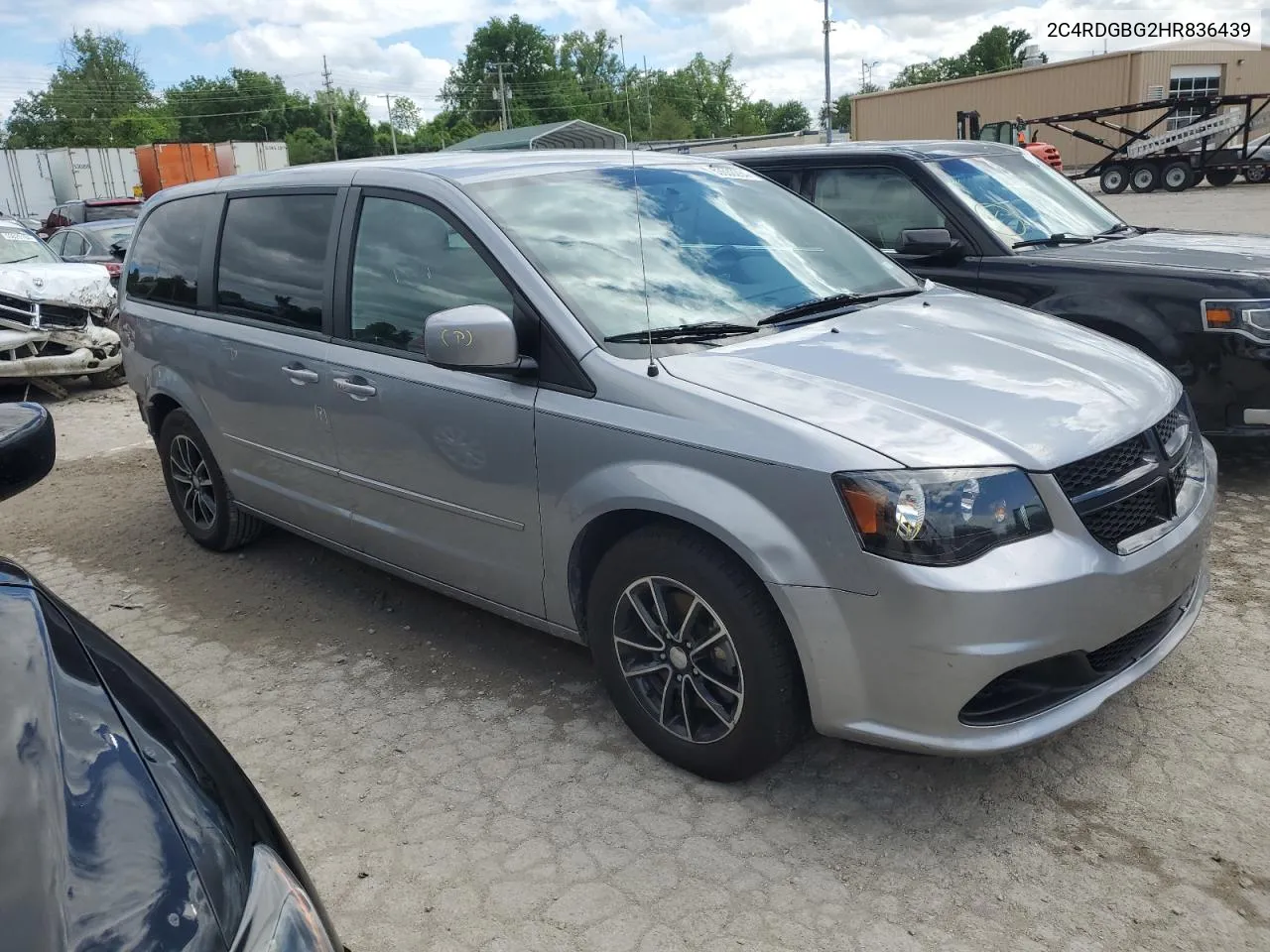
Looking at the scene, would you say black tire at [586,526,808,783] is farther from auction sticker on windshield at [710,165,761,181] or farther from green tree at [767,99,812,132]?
green tree at [767,99,812,132]

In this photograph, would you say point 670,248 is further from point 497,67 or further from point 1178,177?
point 497,67

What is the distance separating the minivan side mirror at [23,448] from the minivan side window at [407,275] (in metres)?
1.42

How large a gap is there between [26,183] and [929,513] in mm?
40365

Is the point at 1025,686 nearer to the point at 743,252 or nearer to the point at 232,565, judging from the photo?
the point at 743,252

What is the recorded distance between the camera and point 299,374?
4.18 meters

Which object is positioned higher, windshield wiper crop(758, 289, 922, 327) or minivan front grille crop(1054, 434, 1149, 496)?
windshield wiper crop(758, 289, 922, 327)

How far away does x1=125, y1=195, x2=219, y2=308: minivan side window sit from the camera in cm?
498

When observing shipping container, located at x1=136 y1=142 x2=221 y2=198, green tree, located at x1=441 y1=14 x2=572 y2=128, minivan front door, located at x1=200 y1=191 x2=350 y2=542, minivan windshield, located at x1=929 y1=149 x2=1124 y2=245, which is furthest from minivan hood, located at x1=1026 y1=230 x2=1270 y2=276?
green tree, located at x1=441 y1=14 x2=572 y2=128

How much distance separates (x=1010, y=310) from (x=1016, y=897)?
7.15ft

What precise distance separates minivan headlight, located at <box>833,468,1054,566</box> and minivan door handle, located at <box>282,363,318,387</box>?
2339 mm

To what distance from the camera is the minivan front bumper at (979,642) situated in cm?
255

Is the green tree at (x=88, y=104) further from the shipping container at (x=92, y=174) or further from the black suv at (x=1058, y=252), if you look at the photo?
the black suv at (x=1058, y=252)

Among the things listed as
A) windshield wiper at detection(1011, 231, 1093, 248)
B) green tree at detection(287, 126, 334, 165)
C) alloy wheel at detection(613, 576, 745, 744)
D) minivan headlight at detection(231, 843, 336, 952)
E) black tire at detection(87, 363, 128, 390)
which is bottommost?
black tire at detection(87, 363, 128, 390)

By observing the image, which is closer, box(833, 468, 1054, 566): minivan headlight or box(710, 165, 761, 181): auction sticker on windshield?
box(833, 468, 1054, 566): minivan headlight
